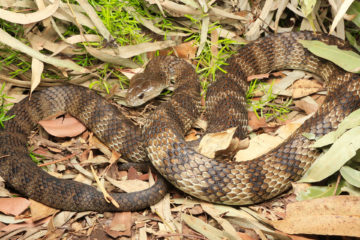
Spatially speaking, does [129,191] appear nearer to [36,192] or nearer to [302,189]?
[36,192]

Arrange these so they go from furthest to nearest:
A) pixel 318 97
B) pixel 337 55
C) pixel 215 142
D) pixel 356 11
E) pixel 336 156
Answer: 1. pixel 318 97
2. pixel 356 11
3. pixel 337 55
4. pixel 215 142
5. pixel 336 156

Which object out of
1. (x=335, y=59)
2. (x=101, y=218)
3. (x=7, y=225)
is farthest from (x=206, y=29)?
(x=7, y=225)

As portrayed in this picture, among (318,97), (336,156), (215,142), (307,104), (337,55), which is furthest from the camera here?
(318,97)

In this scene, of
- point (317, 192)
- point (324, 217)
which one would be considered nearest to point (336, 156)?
point (317, 192)

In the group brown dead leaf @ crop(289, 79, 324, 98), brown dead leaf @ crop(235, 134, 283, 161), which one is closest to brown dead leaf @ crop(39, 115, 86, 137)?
brown dead leaf @ crop(235, 134, 283, 161)

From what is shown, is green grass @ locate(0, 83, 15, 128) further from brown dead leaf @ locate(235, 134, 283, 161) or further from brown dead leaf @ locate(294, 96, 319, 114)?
brown dead leaf @ locate(294, 96, 319, 114)

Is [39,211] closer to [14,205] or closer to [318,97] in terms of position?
[14,205]
